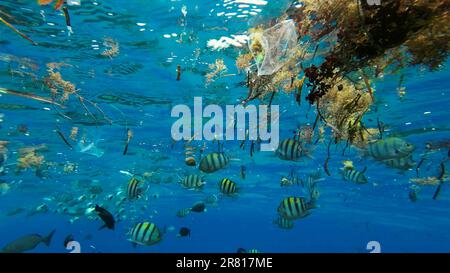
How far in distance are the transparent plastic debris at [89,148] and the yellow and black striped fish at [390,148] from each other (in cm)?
2182

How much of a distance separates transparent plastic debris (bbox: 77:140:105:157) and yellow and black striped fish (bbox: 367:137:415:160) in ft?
71.6

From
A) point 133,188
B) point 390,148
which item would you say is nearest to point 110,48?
point 133,188

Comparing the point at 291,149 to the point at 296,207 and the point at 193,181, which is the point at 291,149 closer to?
the point at 296,207

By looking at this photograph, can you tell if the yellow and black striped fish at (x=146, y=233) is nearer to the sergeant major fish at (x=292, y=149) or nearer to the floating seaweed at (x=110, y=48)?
the sergeant major fish at (x=292, y=149)

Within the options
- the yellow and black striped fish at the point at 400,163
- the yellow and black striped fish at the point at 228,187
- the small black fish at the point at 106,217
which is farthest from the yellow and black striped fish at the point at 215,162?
the yellow and black striped fish at the point at 400,163

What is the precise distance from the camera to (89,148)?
26250 mm

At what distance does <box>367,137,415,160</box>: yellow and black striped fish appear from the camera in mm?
7031

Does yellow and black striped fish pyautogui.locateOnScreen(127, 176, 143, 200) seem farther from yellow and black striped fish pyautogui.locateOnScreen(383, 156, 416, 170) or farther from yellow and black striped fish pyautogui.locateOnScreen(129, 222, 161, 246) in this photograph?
yellow and black striped fish pyautogui.locateOnScreen(383, 156, 416, 170)

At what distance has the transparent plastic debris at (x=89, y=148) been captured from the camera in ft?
81.0

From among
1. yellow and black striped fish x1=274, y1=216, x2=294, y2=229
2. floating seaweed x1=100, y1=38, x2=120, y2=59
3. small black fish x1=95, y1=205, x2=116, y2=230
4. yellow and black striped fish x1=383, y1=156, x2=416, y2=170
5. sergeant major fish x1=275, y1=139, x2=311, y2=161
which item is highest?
floating seaweed x1=100, y1=38, x2=120, y2=59

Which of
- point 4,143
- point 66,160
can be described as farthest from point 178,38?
point 66,160

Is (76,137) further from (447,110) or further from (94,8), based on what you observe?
(447,110)

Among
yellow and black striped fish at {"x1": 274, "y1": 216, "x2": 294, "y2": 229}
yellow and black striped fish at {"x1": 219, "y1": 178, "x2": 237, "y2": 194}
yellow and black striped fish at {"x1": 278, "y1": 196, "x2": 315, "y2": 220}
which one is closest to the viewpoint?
yellow and black striped fish at {"x1": 278, "y1": 196, "x2": 315, "y2": 220}

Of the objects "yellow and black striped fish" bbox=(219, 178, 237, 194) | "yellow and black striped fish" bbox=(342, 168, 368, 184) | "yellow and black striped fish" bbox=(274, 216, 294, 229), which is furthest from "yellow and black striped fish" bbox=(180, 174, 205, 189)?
"yellow and black striped fish" bbox=(342, 168, 368, 184)
